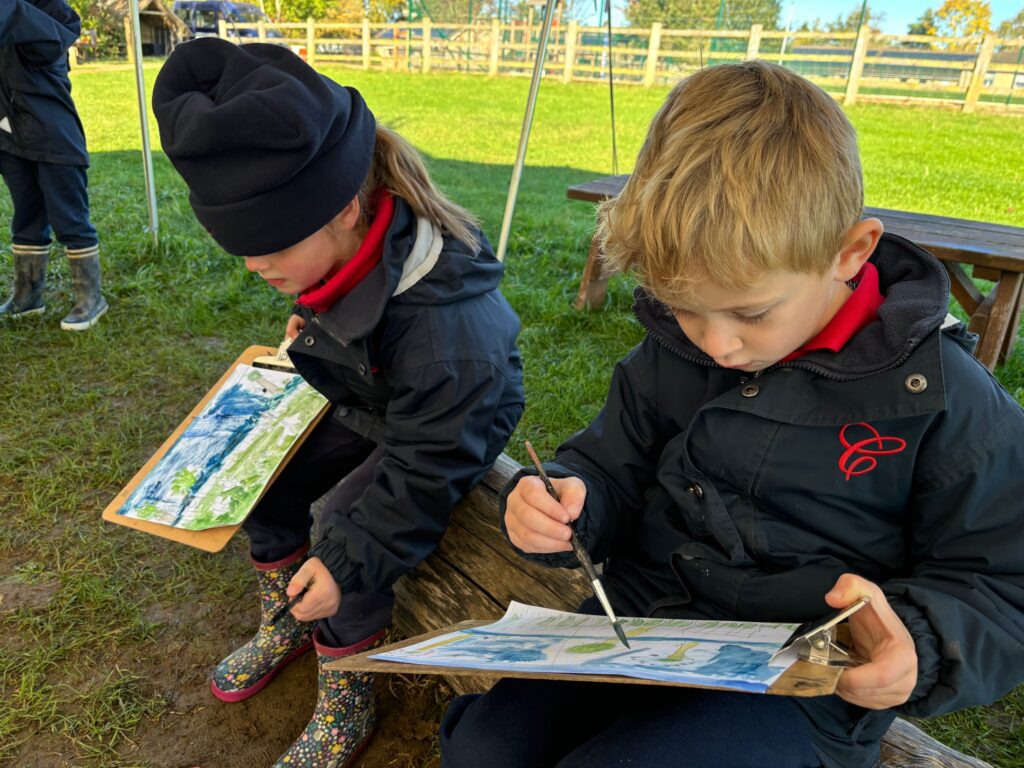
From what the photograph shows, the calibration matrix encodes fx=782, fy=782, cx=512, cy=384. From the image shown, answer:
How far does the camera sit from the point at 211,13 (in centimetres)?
1956

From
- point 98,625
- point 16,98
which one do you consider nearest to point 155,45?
point 16,98

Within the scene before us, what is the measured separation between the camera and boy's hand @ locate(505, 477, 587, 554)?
3.65 feet

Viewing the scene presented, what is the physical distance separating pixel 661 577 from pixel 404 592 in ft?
2.53

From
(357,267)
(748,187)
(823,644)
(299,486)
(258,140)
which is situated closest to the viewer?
(823,644)

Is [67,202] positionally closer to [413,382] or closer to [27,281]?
[27,281]

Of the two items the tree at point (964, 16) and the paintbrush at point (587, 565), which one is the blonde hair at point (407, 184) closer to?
the paintbrush at point (587, 565)

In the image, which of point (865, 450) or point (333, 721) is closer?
point (865, 450)

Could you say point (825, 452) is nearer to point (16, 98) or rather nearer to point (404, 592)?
point (404, 592)

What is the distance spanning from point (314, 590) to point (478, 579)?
1.33 ft

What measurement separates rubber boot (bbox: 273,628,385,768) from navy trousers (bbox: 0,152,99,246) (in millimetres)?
2612

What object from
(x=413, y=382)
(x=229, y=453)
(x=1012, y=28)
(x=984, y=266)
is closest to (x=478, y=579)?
(x=413, y=382)

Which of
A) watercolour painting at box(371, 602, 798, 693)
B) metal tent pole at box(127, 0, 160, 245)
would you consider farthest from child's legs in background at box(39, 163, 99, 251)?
watercolour painting at box(371, 602, 798, 693)

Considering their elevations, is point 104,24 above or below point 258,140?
below

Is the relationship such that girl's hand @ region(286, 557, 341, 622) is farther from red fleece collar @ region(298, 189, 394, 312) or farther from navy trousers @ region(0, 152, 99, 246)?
navy trousers @ region(0, 152, 99, 246)
